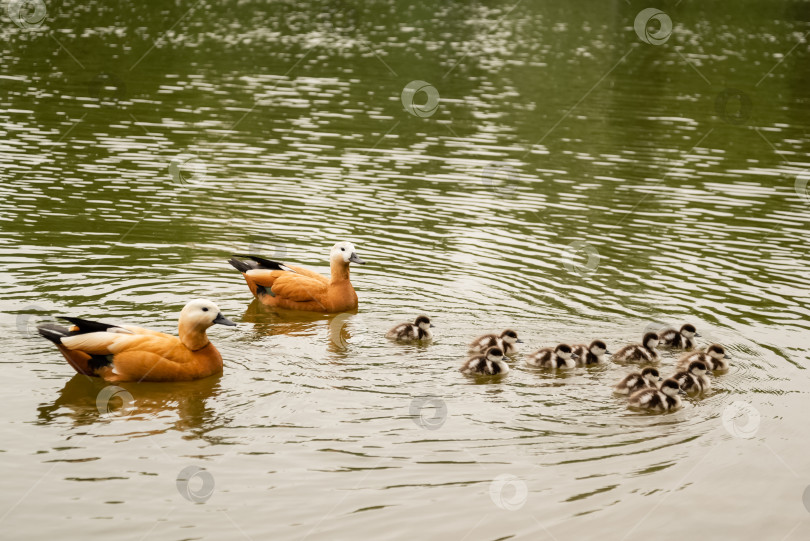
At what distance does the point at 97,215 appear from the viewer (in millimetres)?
17578

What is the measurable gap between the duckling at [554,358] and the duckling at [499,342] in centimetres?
32

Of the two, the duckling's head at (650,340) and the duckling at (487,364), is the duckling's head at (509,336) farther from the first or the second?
the duckling's head at (650,340)

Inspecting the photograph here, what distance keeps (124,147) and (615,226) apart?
11.0 meters

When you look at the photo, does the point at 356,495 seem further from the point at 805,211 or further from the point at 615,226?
the point at 805,211

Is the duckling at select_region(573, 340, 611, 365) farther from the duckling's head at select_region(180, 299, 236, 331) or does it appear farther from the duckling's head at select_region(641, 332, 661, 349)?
the duckling's head at select_region(180, 299, 236, 331)

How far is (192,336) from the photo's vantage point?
37.0ft

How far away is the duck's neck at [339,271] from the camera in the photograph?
45.9 feet

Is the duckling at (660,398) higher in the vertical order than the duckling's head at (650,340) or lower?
lower

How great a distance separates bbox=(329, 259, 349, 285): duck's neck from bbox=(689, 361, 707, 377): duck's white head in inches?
191

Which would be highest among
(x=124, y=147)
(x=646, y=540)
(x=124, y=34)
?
(x=124, y=34)

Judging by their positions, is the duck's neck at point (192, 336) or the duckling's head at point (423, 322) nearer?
the duck's neck at point (192, 336)

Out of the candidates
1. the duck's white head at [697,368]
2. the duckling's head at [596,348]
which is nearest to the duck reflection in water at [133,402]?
the duckling's head at [596,348]

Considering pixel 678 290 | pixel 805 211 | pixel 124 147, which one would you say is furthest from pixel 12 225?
pixel 805 211

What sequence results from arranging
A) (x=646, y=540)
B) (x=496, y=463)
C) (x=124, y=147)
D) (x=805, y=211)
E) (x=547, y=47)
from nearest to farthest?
(x=646, y=540), (x=496, y=463), (x=805, y=211), (x=124, y=147), (x=547, y=47)
